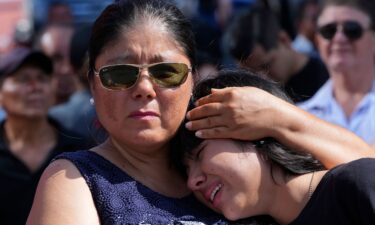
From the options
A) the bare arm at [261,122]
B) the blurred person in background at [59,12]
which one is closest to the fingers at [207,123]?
the bare arm at [261,122]

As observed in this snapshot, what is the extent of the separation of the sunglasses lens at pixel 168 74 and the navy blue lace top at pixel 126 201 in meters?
0.32

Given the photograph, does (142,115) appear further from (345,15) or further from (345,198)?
(345,15)

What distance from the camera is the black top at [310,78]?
5527 millimetres

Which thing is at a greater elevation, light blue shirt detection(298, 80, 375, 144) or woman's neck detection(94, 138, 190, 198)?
woman's neck detection(94, 138, 190, 198)

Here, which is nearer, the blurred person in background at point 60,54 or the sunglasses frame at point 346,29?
the sunglasses frame at point 346,29

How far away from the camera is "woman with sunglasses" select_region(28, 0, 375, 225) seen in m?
2.76

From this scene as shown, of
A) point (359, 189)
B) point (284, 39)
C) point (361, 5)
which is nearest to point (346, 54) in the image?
point (361, 5)

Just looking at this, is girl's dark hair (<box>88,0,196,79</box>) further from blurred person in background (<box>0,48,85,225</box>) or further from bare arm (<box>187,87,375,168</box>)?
blurred person in background (<box>0,48,85,225</box>)

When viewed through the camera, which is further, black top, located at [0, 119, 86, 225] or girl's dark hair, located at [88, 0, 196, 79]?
black top, located at [0, 119, 86, 225]

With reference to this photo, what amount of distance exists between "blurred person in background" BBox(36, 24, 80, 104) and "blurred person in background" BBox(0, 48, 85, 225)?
0.91 metres

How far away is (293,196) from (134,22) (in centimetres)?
76

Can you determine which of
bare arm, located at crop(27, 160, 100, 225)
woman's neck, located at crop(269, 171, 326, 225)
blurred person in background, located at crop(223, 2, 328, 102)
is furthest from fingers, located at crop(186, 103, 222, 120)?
blurred person in background, located at crop(223, 2, 328, 102)

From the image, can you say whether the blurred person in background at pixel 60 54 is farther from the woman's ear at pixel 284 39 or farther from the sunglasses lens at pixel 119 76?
the sunglasses lens at pixel 119 76

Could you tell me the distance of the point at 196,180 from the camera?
2.92m
